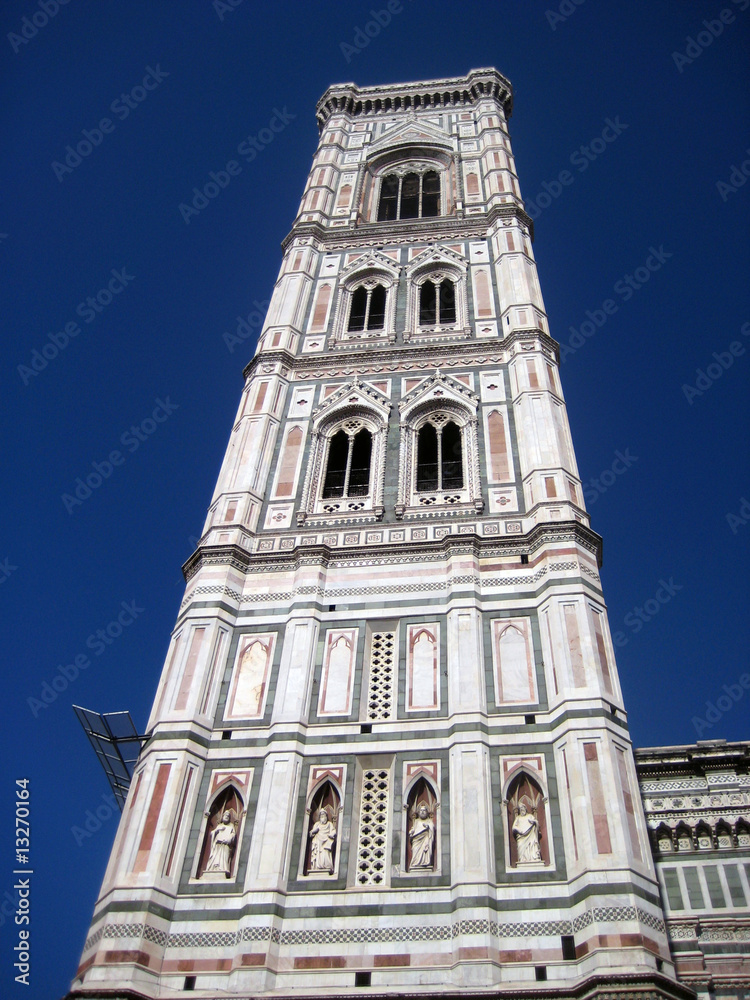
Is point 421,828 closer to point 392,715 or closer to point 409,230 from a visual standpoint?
point 392,715

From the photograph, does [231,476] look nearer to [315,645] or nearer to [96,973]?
[315,645]

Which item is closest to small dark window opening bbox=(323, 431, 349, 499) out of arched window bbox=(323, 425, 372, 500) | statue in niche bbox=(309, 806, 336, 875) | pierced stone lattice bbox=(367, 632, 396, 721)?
arched window bbox=(323, 425, 372, 500)

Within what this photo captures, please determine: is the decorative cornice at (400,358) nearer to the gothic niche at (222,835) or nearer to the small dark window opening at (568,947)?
the gothic niche at (222,835)

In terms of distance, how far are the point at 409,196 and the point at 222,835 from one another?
63.7 ft

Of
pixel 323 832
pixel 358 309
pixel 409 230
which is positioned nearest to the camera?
pixel 323 832

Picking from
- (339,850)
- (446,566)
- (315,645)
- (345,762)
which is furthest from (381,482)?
(339,850)

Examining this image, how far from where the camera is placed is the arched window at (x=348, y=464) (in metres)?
16.7

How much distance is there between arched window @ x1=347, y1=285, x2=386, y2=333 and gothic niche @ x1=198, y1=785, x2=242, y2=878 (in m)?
11.2

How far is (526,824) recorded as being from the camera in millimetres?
11234

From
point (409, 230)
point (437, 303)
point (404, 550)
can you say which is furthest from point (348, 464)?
point (409, 230)

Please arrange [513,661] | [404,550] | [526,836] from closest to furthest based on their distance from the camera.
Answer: [526,836]
[513,661]
[404,550]

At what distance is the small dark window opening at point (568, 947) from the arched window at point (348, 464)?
7838 mm

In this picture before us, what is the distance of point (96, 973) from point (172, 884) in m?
1.21

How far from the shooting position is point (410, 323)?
819 inches
